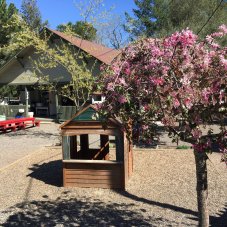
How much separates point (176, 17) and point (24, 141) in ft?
40.7

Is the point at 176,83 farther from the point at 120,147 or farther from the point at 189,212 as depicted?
the point at 120,147

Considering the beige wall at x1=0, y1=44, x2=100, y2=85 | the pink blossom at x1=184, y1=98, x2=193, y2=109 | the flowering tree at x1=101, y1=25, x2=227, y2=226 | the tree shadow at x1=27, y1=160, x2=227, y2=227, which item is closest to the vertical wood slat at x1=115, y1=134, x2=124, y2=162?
the tree shadow at x1=27, y1=160, x2=227, y2=227

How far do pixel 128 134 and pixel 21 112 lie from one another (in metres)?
20.3

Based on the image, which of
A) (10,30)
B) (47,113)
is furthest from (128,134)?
(10,30)

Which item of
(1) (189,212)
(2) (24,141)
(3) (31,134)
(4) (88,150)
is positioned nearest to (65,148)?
(4) (88,150)

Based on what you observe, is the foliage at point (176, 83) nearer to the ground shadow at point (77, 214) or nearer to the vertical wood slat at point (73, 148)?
the ground shadow at point (77, 214)

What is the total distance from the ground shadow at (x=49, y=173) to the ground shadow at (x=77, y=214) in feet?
4.89

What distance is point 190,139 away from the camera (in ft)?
14.8

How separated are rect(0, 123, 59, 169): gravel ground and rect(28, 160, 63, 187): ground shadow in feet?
4.73

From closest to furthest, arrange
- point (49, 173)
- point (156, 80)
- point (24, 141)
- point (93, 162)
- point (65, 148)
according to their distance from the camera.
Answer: point (156, 80) < point (93, 162) < point (65, 148) < point (49, 173) < point (24, 141)

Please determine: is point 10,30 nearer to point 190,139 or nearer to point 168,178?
point 168,178

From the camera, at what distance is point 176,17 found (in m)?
22.4

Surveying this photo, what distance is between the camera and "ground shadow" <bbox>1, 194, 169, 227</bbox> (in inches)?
259

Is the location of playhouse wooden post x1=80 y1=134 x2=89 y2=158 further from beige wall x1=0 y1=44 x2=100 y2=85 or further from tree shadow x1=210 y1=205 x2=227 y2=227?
beige wall x1=0 y1=44 x2=100 y2=85
